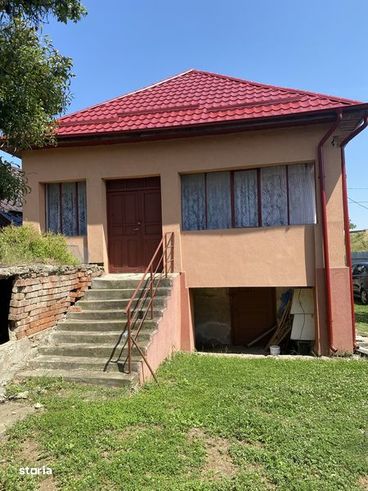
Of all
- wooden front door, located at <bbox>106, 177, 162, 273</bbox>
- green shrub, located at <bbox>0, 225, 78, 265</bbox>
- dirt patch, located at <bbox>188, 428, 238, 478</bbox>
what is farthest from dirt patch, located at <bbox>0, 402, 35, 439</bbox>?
wooden front door, located at <bbox>106, 177, 162, 273</bbox>

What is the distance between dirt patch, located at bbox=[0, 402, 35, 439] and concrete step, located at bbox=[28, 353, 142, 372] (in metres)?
0.91

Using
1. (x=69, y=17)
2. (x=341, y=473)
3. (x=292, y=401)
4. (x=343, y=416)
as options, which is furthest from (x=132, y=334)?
(x=69, y=17)

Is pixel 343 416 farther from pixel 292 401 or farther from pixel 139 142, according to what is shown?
pixel 139 142

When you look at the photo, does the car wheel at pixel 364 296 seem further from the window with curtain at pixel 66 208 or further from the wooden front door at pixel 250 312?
the window with curtain at pixel 66 208

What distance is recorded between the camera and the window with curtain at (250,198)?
8156 mm

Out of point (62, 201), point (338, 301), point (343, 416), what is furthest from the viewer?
point (62, 201)

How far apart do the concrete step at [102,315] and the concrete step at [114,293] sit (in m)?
0.51

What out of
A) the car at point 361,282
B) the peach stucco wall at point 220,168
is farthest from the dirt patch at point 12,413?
the car at point 361,282

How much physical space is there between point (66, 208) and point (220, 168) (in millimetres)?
3708

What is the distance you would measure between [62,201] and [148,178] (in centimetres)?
213

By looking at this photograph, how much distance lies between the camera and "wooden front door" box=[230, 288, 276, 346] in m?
9.51

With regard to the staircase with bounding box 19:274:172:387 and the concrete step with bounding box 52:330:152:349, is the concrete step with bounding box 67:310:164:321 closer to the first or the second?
the staircase with bounding box 19:274:172:387

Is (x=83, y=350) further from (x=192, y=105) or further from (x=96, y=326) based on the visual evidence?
(x=192, y=105)

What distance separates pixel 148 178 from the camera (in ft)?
29.0
